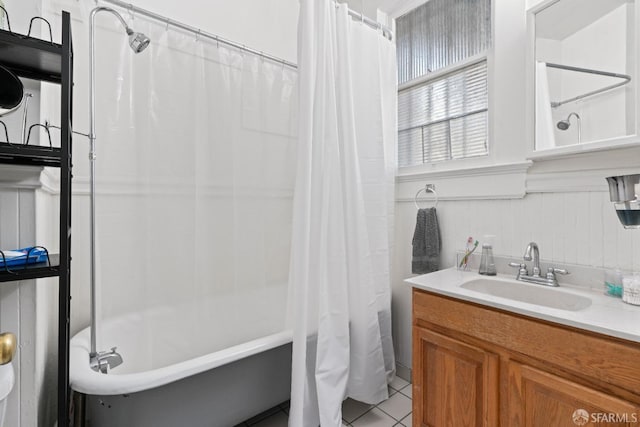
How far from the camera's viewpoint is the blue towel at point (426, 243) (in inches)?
68.9

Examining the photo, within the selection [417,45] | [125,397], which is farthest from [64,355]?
[417,45]

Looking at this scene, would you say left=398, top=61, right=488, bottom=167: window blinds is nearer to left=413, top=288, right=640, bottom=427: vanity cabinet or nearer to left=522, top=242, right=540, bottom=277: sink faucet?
left=522, top=242, right=540, bottom=277: sink faucet

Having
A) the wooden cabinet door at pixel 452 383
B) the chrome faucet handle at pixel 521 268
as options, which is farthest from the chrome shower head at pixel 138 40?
the chrome faucet handle at pixel 521 268

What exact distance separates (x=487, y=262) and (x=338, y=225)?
79 cm

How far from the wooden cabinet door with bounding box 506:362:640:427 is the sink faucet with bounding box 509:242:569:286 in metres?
0.47

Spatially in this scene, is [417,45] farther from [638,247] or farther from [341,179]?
[638,247]

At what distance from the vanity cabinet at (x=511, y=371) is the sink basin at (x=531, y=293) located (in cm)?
24

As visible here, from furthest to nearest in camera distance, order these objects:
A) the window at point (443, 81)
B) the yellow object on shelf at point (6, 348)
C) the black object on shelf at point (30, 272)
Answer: the window at point (443, 81), the black object on shelf at point (30, 272), the yellow object on shelf at point (6, 348)

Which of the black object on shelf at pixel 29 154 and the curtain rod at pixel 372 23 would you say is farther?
the curtain rod at pixel 372 23

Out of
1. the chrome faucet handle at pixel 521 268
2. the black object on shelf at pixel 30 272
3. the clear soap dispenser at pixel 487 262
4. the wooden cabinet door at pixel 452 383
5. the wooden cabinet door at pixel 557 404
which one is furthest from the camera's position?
the clear soap dispenser at pixel 487 262

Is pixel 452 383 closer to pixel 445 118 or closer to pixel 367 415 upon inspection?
pixel 367 415

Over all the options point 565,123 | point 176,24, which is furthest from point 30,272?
point 565,123

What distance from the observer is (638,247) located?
113 cm

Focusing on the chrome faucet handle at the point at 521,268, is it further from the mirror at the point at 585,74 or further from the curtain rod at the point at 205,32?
the curtain rod at the point at 205,32
